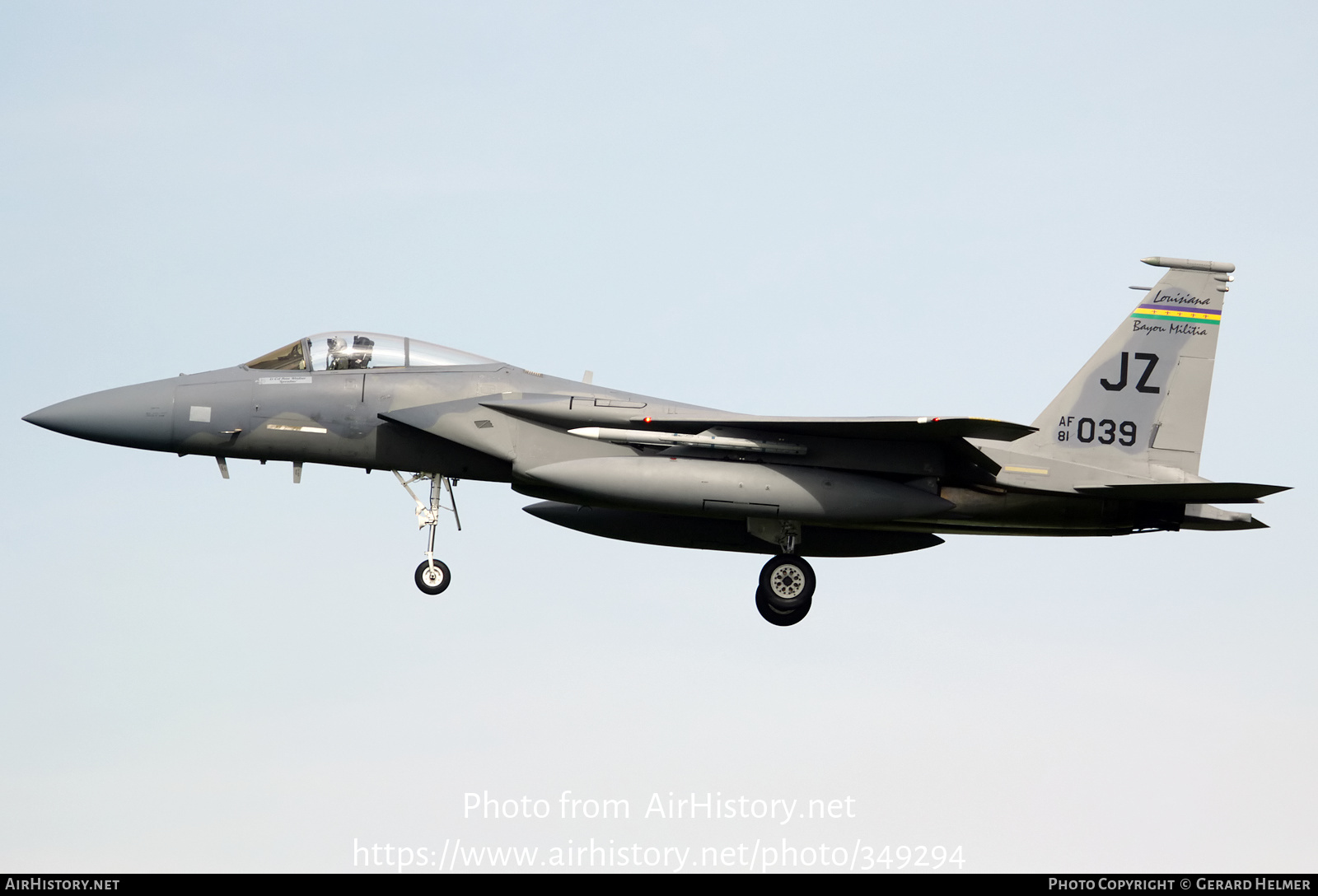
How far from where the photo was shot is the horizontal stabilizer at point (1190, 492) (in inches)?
623

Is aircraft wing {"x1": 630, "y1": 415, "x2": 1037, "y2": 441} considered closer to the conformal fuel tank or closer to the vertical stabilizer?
the conformal fuel tank

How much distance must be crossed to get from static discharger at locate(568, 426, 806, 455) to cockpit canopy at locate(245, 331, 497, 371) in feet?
6.39

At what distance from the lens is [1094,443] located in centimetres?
1755

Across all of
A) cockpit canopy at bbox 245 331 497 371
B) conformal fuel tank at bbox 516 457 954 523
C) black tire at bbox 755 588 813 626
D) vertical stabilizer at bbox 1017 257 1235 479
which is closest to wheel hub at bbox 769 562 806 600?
black tire at bbox 755 588 813 626

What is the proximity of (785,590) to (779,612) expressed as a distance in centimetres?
26

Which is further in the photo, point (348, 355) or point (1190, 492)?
point (348, 355)

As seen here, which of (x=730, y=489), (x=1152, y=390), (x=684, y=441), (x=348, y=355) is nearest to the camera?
(x=730, y=489)

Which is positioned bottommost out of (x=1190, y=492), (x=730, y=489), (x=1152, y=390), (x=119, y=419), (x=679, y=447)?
(x=119, y=419)

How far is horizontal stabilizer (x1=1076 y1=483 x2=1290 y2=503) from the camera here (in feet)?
51.9

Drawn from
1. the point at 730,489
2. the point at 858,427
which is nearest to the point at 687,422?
the point at 730,489

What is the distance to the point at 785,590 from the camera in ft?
55.6

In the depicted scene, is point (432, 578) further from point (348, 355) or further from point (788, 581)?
point (788, 581)

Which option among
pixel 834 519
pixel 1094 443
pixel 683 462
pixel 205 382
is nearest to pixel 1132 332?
pixel 1094 443

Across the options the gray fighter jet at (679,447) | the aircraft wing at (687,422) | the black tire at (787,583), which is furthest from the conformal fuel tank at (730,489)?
the black tire at (787,583)
